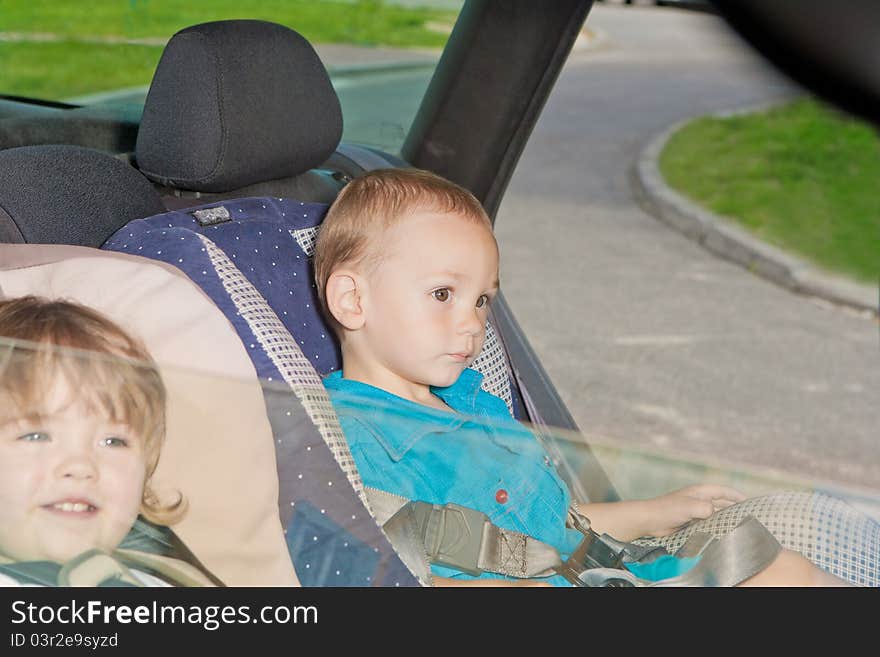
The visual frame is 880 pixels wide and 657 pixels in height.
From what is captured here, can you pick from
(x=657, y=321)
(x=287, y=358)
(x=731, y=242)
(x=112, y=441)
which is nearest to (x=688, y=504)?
(x=287, y=358)

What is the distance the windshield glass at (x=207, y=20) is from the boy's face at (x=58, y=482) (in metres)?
1.11

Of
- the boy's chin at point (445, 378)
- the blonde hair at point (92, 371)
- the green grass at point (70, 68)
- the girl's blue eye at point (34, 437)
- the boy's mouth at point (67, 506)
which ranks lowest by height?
the green grass at point (70, 68)

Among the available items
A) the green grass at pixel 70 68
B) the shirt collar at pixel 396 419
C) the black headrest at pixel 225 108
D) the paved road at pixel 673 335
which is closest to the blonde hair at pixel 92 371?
the shirt collar at pixel 396 419

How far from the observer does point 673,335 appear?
451cm

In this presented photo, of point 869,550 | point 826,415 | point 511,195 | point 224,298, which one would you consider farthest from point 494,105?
point 511,195

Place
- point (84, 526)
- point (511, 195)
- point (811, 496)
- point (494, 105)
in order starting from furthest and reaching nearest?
point (511, 195) → point (494, 105) → point (811, 496) → point (84, 526)

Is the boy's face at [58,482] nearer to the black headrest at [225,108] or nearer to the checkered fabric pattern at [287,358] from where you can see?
the checkered fabric pattern at [287,358]

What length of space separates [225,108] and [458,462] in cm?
77

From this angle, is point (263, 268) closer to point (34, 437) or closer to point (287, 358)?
point (287, 358)

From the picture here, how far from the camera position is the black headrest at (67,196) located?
145 centimetres

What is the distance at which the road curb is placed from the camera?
16.5 feet

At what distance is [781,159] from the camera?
6785mm
